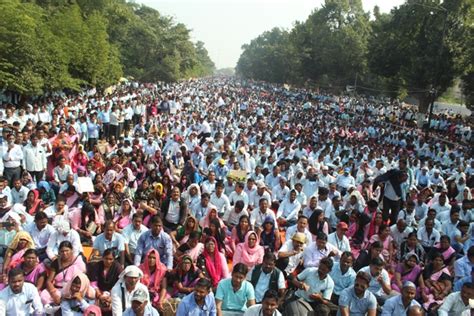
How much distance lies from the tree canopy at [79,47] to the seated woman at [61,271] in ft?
39.7

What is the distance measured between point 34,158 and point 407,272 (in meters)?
7.28

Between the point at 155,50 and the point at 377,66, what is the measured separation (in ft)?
69.8

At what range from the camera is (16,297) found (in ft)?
14.6

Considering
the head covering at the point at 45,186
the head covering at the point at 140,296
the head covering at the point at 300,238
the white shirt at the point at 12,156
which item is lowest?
the head covering at the point at 45,186

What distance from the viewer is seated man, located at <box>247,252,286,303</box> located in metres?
5.29

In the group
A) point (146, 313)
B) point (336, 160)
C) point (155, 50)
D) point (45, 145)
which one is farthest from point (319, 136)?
point (155, 50)

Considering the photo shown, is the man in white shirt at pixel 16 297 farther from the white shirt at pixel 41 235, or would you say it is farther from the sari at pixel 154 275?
the white shirt at pixel 41 235

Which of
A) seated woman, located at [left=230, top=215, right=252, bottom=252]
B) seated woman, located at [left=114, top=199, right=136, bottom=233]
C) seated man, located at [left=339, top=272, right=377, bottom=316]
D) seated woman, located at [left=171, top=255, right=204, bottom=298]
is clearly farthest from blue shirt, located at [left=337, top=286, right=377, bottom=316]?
seated woman, located at [left=114, top=199, right=136, bottom=233]

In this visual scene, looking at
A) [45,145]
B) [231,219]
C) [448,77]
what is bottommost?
[231,219]

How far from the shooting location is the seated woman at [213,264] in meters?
5.77

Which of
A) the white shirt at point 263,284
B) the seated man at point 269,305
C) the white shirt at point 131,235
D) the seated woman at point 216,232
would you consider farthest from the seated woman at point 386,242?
the white shirt at point 131,235

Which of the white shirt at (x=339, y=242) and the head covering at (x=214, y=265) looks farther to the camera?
the white shirt at (x=339, y=242)

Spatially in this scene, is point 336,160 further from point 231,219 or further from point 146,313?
point 146,313

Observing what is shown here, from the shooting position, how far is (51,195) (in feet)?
26.9
